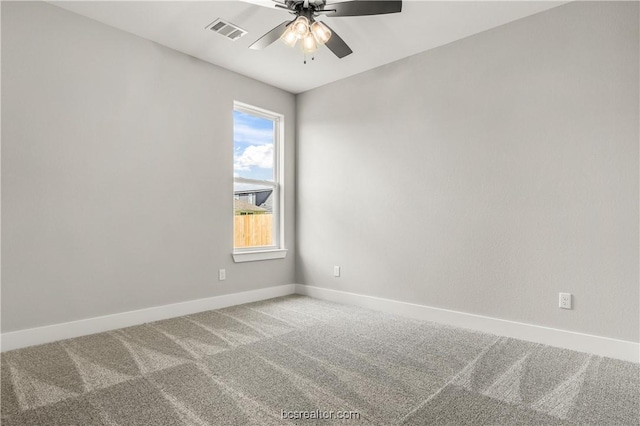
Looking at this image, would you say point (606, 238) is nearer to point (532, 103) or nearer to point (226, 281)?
point (532, 103)

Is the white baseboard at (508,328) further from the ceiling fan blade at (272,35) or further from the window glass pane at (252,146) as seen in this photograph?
the ceiling fan blade at (272,35)

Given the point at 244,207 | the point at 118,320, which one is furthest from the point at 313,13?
the point at 118,320

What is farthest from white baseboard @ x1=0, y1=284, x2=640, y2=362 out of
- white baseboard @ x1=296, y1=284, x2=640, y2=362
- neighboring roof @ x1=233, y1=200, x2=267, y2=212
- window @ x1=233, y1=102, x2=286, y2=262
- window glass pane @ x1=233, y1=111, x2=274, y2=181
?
window glass pane @ x1=233, y1=111, x2=274, y2=181

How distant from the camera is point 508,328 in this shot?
2.94 metres

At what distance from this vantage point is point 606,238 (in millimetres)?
2541

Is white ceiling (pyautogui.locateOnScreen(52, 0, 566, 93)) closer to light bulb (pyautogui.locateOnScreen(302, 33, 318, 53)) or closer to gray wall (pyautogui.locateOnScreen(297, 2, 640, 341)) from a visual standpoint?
gray wall (pyautogui.locateOnScreen(297, 2, 640, 341))

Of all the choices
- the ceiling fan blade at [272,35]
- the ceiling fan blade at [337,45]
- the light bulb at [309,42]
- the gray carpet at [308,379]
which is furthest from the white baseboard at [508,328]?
the ceiling fan blade at [272,35]

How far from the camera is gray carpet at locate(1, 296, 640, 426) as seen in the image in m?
1.76

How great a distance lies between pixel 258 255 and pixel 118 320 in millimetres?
1549

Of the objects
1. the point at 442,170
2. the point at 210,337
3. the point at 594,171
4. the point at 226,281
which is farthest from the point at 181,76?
the point at 594,171

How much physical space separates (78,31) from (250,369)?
2955mm

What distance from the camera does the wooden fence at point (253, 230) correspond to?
409cm

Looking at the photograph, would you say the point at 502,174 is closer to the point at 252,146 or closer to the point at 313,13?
the point at 313,13

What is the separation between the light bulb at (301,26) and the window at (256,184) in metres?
1.78
